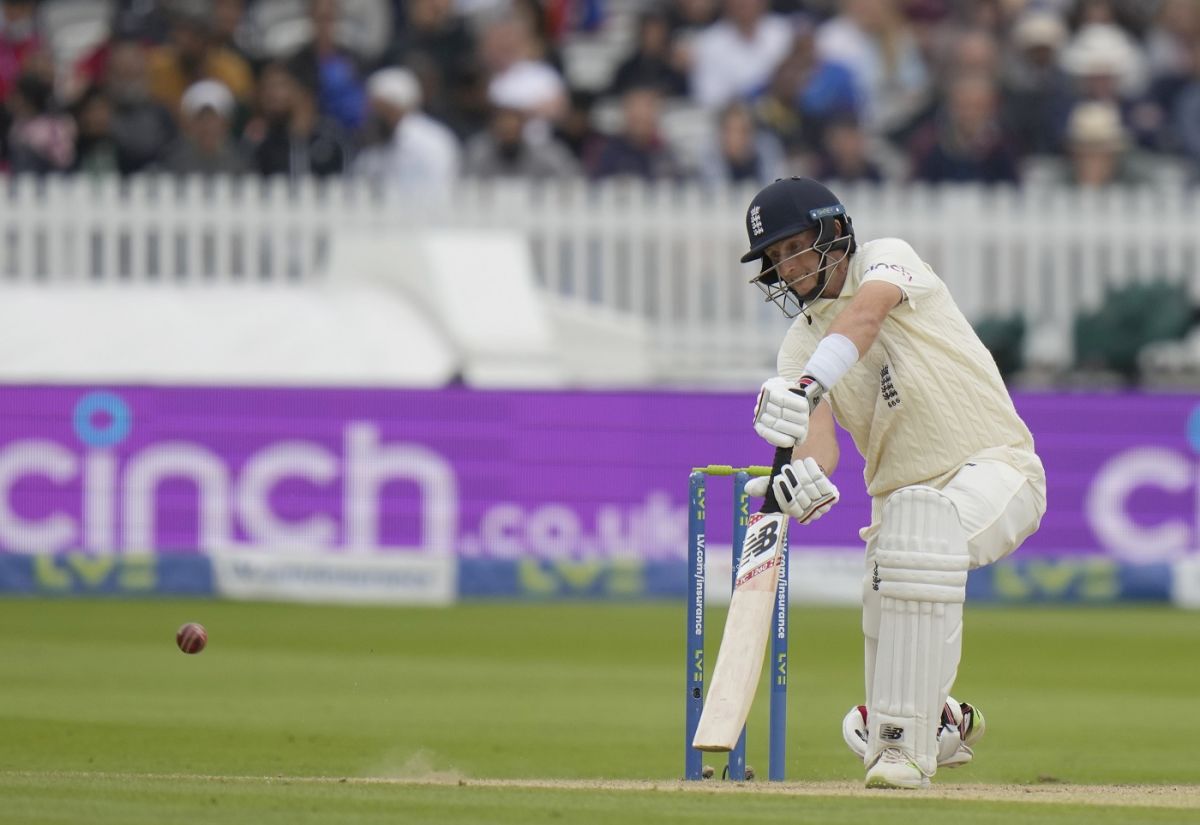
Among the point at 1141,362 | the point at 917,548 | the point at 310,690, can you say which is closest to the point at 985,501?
the point at 917,548

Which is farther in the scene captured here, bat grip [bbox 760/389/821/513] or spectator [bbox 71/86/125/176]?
spectator [bbox 71/86/125/176]

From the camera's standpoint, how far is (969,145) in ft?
46.3

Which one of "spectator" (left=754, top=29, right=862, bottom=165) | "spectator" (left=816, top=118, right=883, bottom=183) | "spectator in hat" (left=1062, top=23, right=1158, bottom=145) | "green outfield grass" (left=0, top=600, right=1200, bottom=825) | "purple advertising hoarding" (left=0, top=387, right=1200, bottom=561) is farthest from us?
"spectator in hat" (left=1062, top=23, right=1158, bottom=145)

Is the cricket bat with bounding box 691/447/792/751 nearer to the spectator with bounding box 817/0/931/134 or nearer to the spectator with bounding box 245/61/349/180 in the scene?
the spectator with bounding box 245/61/349/180

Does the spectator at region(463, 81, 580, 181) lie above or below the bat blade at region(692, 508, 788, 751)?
above

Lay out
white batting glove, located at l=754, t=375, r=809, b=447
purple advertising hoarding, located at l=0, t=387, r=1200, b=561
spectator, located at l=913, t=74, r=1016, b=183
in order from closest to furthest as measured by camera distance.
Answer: white batting glove, located at l=754, t=375, r=809, b=447 < purple advertising hoarding, located at l=0, t=387, r=1200, b=561 < spectator, located at l=913, t=74, r=1016, b=183

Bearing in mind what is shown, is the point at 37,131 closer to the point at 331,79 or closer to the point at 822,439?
the point at 331,79

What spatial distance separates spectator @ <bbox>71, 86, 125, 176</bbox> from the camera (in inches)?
560

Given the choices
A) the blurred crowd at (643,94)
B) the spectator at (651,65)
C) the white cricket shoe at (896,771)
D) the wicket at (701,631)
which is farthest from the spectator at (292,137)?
the white cricket shoe at (896,771)

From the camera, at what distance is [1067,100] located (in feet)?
47.8

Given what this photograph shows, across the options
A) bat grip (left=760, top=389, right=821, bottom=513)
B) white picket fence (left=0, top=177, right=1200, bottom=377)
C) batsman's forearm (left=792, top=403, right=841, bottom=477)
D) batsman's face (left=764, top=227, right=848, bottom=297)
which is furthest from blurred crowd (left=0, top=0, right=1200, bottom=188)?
bat grip (left=760, top=389, right=821, bottom=513)

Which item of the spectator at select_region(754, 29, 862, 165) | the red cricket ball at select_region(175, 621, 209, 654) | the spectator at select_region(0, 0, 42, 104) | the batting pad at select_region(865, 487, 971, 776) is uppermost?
the spectator at select_region(0, 0, 42, 104)

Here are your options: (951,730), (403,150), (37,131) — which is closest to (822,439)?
(951,730)

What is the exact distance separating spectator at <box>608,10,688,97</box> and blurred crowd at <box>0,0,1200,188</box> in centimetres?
1
